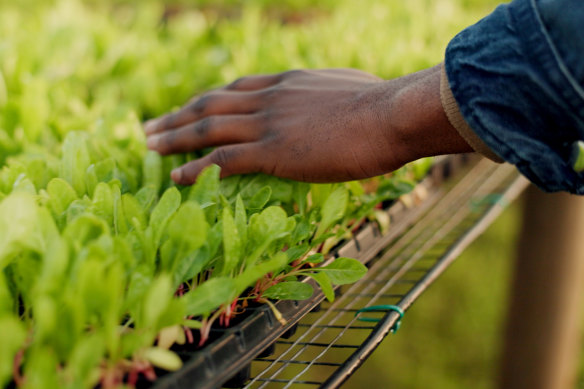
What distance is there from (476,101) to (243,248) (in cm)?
44

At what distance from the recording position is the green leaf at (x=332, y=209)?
1126 mm

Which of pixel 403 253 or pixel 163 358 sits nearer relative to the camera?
pixel 163 358

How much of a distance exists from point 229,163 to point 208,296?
1.54 ft

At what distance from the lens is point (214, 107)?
1375 millimetres

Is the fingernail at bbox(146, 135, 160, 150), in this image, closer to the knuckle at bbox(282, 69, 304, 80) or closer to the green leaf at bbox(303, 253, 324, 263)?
the knuckle at bbox(282, 69, 304, 80)

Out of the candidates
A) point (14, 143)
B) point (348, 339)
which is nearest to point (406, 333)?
point (348, 339)

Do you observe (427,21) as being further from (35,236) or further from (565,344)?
(35,236)

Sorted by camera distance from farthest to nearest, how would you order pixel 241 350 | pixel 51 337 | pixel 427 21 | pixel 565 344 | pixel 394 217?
pixel 427 21
pixel 565 344
pixel 394 217
pixel 241 350
pixel 51 337

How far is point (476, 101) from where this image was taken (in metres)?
0.94

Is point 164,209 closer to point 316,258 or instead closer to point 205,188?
point 205,188

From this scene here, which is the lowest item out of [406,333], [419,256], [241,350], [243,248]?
[406,333]

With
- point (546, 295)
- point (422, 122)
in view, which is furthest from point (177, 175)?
point (546, 295)

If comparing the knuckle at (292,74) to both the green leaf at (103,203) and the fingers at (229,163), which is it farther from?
the green leaf at (103,203)

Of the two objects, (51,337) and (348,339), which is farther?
(348,339)
